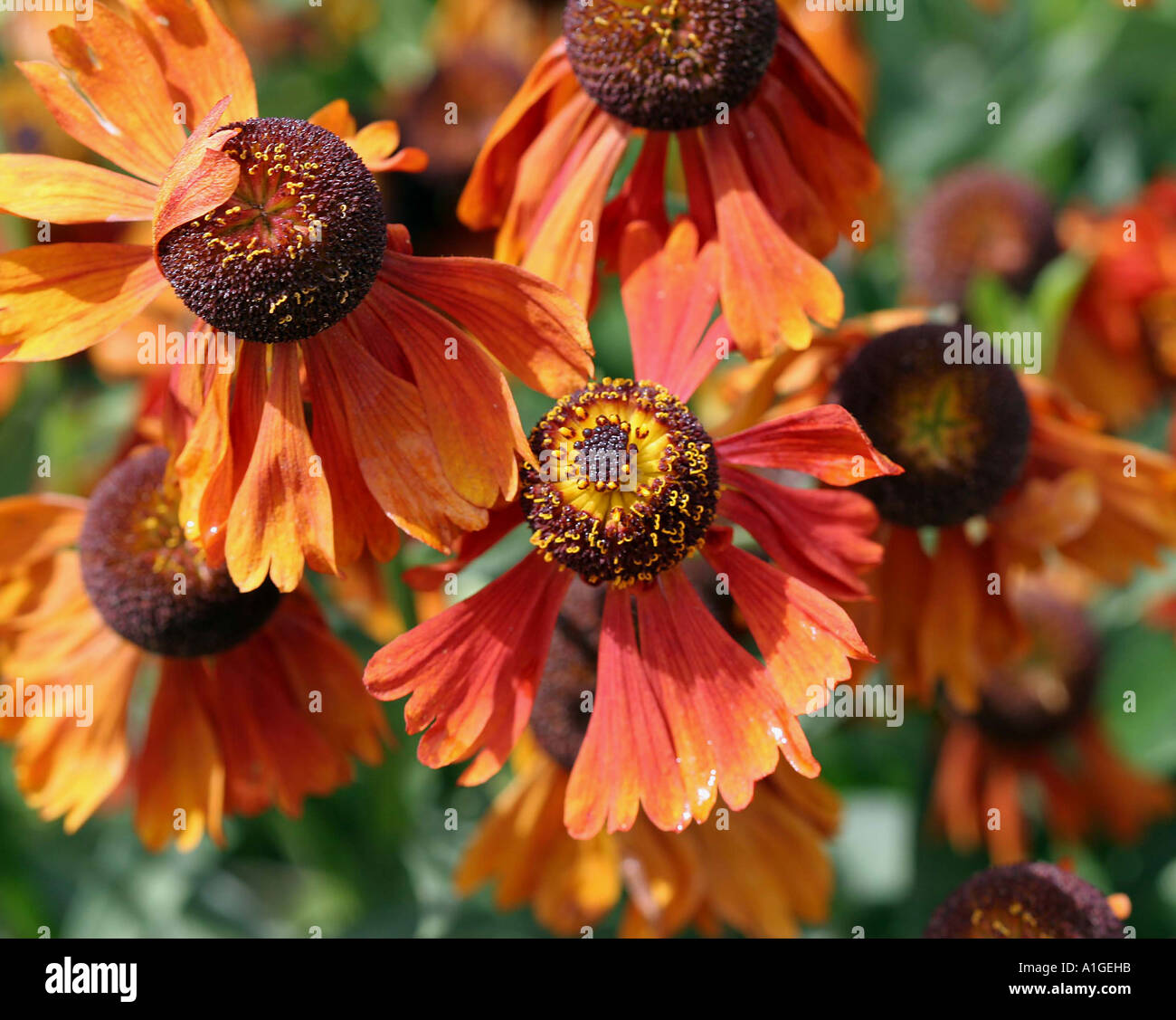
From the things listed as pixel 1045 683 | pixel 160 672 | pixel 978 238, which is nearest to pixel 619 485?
pixel 160 672

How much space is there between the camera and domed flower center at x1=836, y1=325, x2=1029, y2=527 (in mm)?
1179

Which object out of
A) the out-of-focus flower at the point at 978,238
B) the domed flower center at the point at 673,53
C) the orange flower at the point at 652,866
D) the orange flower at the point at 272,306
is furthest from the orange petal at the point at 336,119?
the out-of-focus flower at the point at 978,238

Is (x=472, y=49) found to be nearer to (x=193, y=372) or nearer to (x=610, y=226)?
(x=610, y=226)

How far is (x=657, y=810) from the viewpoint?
0.94 metres

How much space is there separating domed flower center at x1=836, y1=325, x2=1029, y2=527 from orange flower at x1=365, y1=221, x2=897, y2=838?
167 mm

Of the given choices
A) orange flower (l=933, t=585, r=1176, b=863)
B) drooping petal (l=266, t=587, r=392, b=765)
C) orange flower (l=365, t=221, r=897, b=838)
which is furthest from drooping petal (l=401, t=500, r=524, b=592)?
orange flower (l=933, t=585, r=1176, b=863)

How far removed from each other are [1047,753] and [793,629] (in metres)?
0.98

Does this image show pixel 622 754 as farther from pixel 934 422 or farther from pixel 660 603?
pixel 934 422

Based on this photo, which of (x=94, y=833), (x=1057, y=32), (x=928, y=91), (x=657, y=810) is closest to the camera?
(x=657, y=810)

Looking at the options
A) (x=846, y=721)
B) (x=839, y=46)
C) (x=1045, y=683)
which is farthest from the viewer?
(x=839, y=46)

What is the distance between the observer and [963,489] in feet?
3.91

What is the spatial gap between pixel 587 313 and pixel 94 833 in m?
1.03

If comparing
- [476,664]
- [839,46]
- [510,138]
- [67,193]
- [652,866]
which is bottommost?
[652,866]

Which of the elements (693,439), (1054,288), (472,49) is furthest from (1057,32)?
(693,439)
